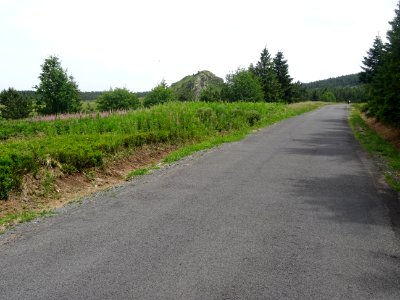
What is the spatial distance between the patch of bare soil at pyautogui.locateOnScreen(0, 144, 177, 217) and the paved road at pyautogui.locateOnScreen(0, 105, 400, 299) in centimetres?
71

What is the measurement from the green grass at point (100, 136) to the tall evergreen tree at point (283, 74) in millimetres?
46437

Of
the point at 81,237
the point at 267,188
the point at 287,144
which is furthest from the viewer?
the point at 287,144

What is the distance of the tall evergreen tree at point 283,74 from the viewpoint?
69.9m

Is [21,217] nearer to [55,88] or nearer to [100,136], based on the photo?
[100,136]

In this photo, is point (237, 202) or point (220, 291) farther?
point (237, 202)

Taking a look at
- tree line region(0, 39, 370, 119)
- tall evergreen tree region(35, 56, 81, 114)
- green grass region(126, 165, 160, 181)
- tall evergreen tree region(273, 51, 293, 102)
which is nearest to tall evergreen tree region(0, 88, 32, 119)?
tree line region(0, 39, 370, 119)

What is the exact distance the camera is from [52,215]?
249 inches

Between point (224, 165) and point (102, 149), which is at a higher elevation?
point (102, 149)

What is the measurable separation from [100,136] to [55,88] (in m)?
38.0

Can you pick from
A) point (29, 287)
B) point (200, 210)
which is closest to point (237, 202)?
point (200, 210)

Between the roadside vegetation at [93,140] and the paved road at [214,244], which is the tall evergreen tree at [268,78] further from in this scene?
the paved road at [214,244]

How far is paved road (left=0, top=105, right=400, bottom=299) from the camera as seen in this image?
394 centimetres

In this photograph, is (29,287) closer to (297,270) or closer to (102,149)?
(297,270)

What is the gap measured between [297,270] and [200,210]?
8.44 ft
